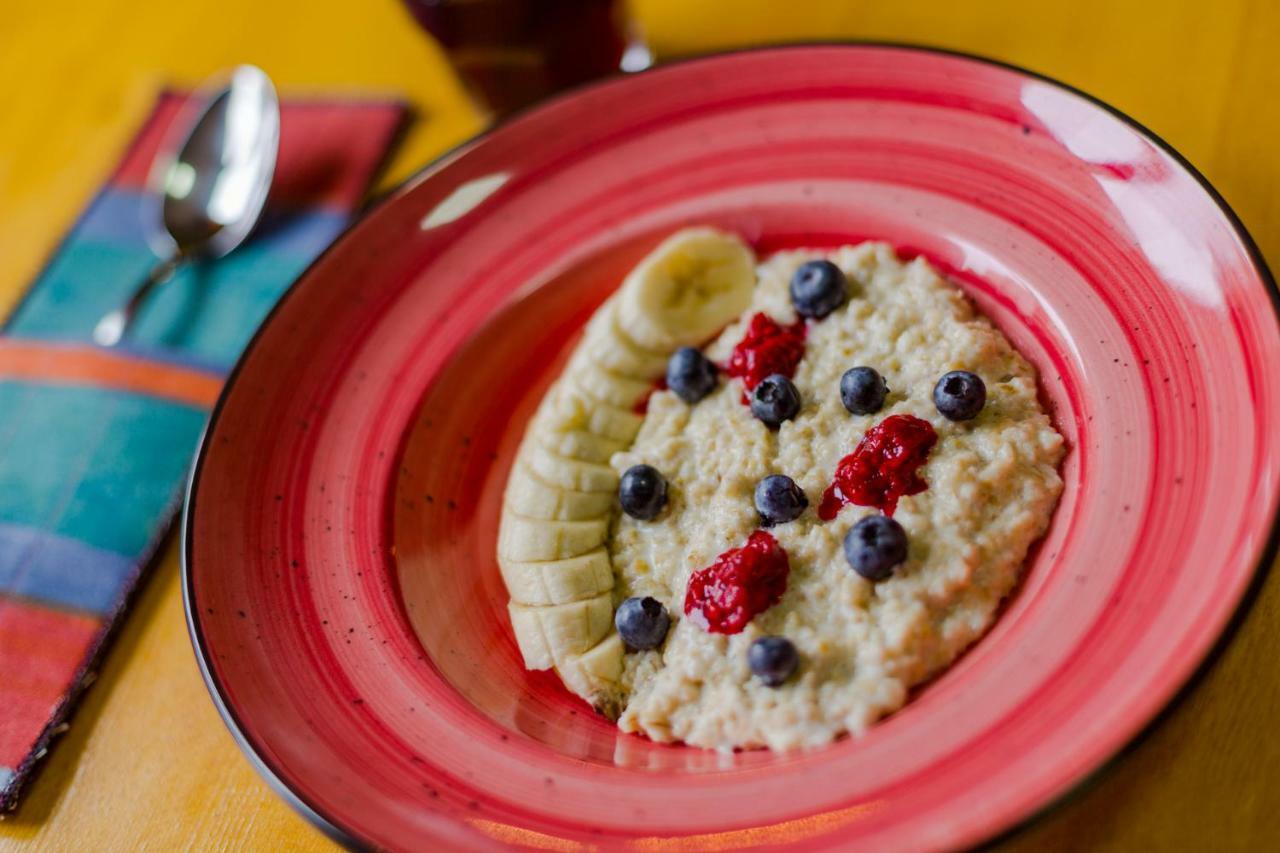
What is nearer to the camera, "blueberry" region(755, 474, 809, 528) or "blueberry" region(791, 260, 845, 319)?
"blueberry" region(755, 474, 809, 528)

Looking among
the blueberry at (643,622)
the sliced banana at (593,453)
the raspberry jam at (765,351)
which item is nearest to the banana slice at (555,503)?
the sliced banana at (593,453)

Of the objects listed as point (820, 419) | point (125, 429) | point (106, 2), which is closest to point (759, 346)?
point (820, 419)

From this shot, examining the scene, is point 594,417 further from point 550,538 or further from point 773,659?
point 773,659

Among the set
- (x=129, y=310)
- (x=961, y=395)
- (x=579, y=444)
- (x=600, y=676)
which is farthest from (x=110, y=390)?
(x=961, y=395)

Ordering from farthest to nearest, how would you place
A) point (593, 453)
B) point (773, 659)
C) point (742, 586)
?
point (593, 453) → point (742, 586) → point (773, 659)

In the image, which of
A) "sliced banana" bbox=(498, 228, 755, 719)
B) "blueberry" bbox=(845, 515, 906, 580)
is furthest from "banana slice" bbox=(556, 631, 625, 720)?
"blueberry" bbox=(845, 515, 906, 580)

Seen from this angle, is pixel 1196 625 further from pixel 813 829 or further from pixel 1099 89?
pixel 1099 89

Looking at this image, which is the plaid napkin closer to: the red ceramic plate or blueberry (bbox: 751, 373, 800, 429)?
the red ceramic plate
